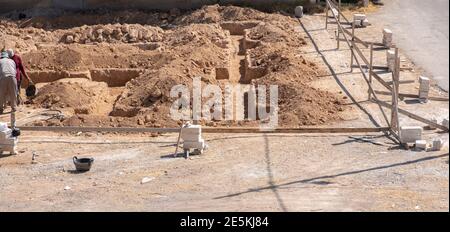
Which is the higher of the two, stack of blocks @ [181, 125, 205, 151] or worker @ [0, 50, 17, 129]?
worker @ [0, 50, 17, 129]

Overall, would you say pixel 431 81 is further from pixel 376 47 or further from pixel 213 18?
pixel 213 18

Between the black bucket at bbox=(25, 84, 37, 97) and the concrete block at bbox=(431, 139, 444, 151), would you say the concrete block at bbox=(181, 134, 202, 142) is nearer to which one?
the concrete block at bbox=(431, 139, 444, 151)

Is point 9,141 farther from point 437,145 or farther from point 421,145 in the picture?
point 437,145

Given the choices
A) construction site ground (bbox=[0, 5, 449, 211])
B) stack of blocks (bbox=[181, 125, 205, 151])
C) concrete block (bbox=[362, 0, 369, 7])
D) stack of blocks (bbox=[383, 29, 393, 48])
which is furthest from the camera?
concrete block (bbox=[362, 0, 369, 7])

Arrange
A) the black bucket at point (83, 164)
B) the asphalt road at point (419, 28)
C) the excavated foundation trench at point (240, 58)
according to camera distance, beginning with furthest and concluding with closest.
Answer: the asphalt road at point (419, 28) < the excavated foundation trench at point (240, 58) < the black bucket at point (83, 164)

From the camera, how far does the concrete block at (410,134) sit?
13.8m

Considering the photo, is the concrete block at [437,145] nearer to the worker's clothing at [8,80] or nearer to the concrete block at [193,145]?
the concrete block at [193,145]

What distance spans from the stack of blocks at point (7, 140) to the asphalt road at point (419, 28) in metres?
8.23

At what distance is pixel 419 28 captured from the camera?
22359mm

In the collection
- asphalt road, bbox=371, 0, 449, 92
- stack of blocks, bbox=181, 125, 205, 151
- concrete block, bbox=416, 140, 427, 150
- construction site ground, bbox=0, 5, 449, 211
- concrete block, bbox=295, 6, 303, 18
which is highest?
concrete block, bbox=295, 6, 303, 18

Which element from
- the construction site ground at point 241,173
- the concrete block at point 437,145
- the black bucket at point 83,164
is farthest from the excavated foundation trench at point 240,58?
the black bucket at point 83,164

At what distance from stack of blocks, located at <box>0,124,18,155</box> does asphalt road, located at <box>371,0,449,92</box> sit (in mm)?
8235

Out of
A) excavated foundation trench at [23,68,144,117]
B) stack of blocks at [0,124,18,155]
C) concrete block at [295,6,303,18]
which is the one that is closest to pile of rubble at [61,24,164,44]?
excavated foundation trench at [23,68,144,117]

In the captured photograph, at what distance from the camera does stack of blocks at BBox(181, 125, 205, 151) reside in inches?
539
